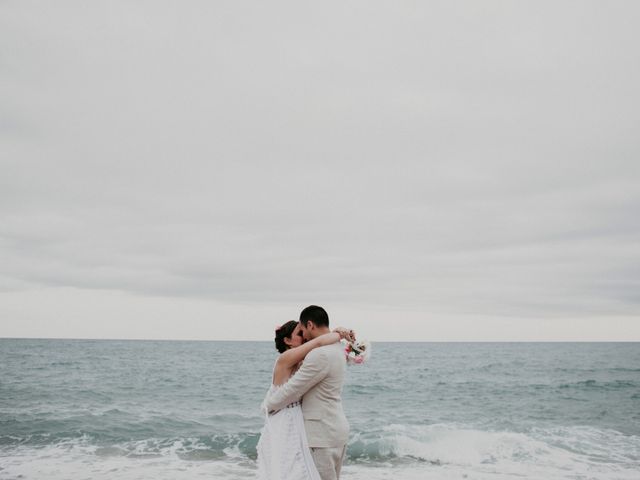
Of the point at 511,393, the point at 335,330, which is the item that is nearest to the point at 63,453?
the point at 335,330

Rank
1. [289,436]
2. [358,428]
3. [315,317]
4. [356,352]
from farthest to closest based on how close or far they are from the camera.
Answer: [358,428] < [356,352] < [315,317] < [289,436]

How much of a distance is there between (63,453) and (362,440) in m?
7.24

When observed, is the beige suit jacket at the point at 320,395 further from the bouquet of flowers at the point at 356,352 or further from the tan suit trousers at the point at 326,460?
the bouquet of flowers at the point at 356,352

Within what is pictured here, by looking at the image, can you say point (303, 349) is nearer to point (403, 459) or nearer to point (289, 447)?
point (289, 447)

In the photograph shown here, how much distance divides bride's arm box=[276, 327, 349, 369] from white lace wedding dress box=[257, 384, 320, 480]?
7.0 inches

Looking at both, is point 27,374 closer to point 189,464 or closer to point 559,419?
point 189,464

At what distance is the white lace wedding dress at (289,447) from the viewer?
148 inches

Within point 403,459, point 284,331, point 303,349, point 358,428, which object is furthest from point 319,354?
point 358,428

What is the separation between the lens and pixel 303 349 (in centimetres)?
383

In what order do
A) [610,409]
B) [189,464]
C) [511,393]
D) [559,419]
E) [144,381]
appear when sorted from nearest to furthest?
[189,464]
[559,419]
[610,409]
[511,393]
[144,381]

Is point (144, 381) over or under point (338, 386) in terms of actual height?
under

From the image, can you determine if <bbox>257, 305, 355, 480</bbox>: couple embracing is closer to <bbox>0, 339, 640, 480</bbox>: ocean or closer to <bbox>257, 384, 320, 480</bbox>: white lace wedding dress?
<bbox>257, 384, 320, 480</bbox>: white lace wedding dress

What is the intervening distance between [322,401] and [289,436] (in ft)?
1.07

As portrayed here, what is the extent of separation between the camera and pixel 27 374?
33.8 metres
